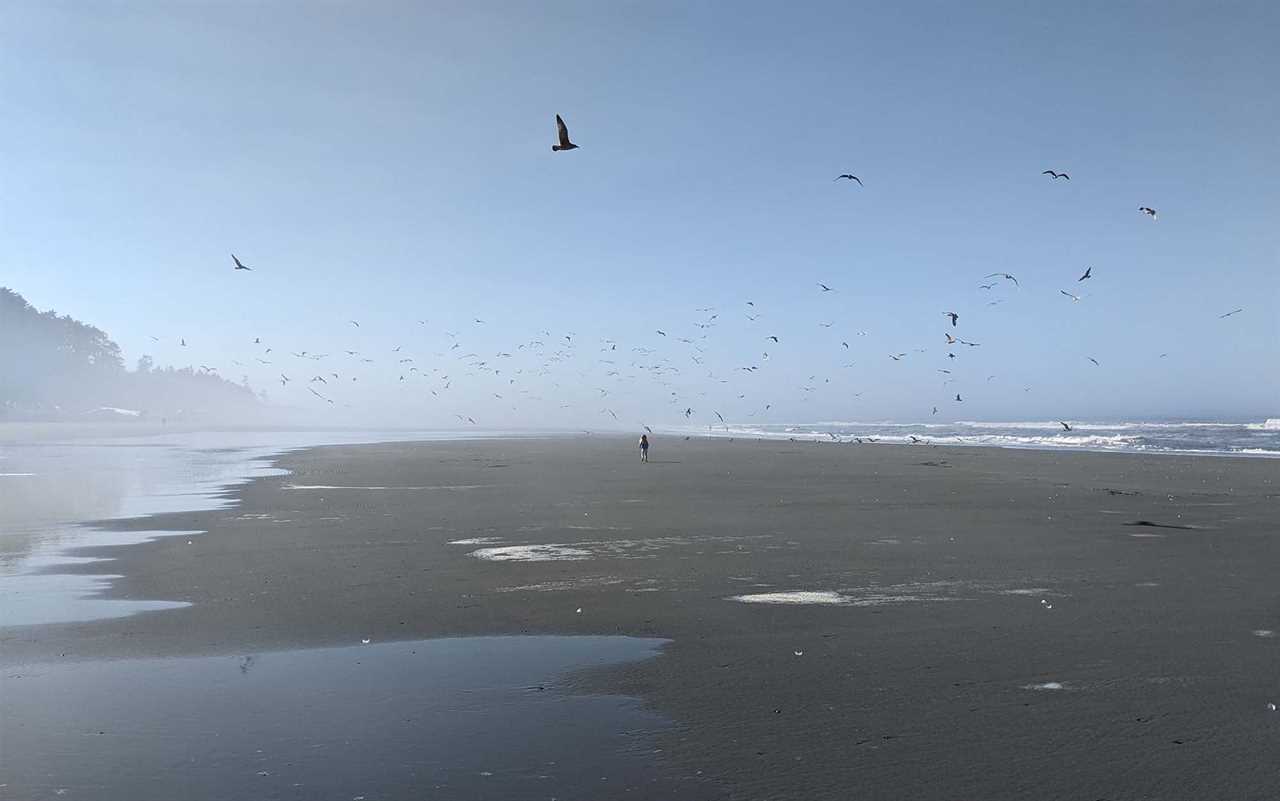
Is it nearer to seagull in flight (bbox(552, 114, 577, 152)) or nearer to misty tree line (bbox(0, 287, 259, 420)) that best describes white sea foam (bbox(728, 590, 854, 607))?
seagull in flight (bbox(552, 114, 577, 152))

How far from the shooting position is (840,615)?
30.9ft

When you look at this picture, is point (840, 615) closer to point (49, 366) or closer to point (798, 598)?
point (798, 598)

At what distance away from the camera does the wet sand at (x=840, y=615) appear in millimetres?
5492

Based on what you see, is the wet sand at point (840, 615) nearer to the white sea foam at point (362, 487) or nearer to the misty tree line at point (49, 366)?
the white sea foam at point (362, 487)

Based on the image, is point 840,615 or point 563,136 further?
point 563,136

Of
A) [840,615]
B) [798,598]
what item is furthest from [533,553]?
[840,615]

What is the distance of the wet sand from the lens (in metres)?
5.49

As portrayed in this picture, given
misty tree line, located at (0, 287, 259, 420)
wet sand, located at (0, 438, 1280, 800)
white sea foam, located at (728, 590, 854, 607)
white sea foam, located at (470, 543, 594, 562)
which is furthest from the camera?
misty tree line, located at (0, 287, 259, 420)

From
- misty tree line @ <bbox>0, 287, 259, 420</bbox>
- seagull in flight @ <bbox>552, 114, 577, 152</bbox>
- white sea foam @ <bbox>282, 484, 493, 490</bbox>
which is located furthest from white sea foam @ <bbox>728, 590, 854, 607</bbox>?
misty tree line @ <bbox>0, 287, 259, 420</bbox>

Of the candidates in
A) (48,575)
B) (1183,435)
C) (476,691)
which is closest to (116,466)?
(48,575)

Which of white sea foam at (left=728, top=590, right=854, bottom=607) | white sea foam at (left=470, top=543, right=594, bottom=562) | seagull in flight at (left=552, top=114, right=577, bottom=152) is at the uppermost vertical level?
seagull in flight at (left=552, top=114, right=577, bottom=152)

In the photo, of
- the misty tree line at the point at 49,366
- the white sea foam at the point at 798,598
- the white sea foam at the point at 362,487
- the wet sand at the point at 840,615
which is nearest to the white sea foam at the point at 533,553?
the wet sand at the point at 840,615

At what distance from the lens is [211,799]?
482 cm

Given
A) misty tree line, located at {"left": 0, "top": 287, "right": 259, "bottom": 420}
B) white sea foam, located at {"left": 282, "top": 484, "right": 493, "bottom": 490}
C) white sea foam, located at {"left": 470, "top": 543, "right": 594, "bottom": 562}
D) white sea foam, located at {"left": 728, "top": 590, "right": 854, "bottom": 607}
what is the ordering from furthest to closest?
misty tree line, located at {"left": 0, "top": 287, "right": 259, "bottom": 420}
white sea foam, located at {"left": 282, "top": 484, "right": 493, "bottom": 490}
white sea foam, located at {"left": 470, "top": 543, "right": 594, "bottom": 562}
white sea foam, located at {"left": 728, "top": 590, "right": 854, "bottom": 607}
